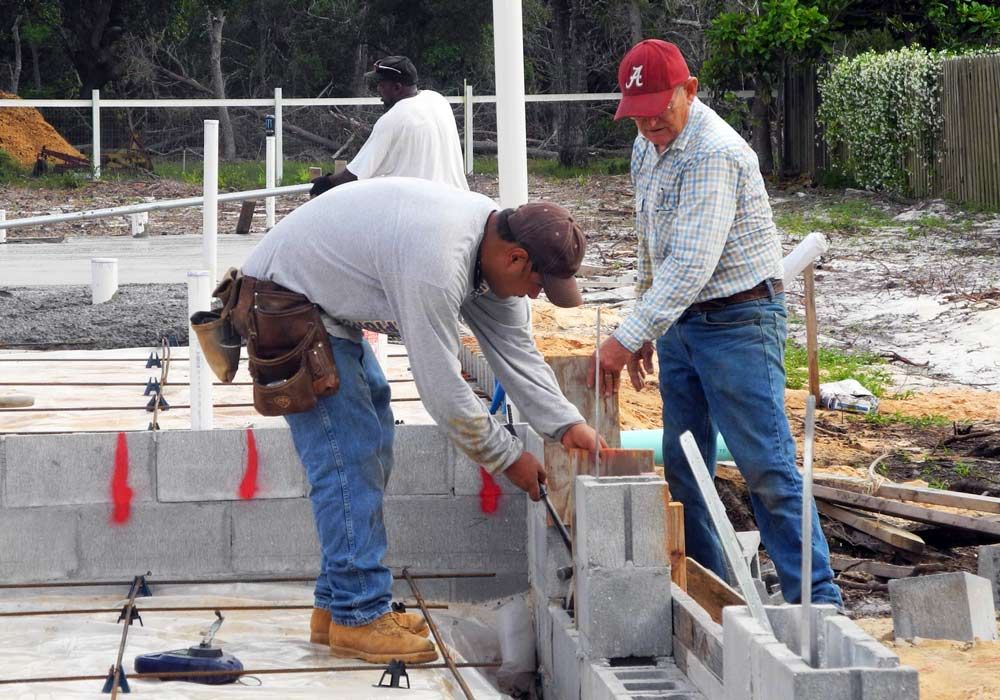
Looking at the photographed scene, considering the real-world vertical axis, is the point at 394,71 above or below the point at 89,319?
above

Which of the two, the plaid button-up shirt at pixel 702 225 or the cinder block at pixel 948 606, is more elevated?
the plaid button-up shirt at pixel 702 225

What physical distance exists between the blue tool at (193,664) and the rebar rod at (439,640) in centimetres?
58

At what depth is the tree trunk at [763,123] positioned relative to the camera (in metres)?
18.8

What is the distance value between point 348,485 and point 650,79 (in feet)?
4.64

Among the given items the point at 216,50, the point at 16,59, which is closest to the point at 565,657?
the point at 216,50

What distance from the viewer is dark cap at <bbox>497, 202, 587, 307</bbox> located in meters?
3.14

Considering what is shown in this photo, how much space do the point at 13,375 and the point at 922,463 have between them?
4.50 m

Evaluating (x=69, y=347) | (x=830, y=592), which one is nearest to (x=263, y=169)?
(x=69, y=347)

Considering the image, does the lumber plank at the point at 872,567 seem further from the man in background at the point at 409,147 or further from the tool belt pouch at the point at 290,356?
the tool belt pouch at the point at 290,356

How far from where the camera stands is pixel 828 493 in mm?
5410

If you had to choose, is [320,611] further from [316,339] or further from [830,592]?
[830,592]

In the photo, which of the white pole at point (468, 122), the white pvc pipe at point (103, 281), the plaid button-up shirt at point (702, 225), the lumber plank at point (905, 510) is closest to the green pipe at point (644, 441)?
the lumber plank at point (905, 510)

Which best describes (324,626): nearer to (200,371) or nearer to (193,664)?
(193,664)

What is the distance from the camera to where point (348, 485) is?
3625 millimetres
